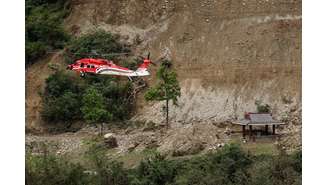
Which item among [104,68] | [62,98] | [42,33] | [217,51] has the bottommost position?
Answer: [62,98]

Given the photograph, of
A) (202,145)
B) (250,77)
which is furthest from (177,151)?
(250,77)

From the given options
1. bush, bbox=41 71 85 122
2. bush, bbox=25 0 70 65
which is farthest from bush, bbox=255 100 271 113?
bush, bbox=25 0 70 65

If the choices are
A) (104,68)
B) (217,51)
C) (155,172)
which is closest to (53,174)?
(155,172)

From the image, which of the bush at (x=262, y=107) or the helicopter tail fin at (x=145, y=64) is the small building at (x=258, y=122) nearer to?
the bush at (x=262, y=107)

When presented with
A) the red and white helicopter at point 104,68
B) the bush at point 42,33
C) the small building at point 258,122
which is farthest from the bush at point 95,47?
the small building at point 258,122

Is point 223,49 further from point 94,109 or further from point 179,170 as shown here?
point 179,170

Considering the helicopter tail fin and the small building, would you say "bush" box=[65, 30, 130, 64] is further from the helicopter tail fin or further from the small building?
the small building
